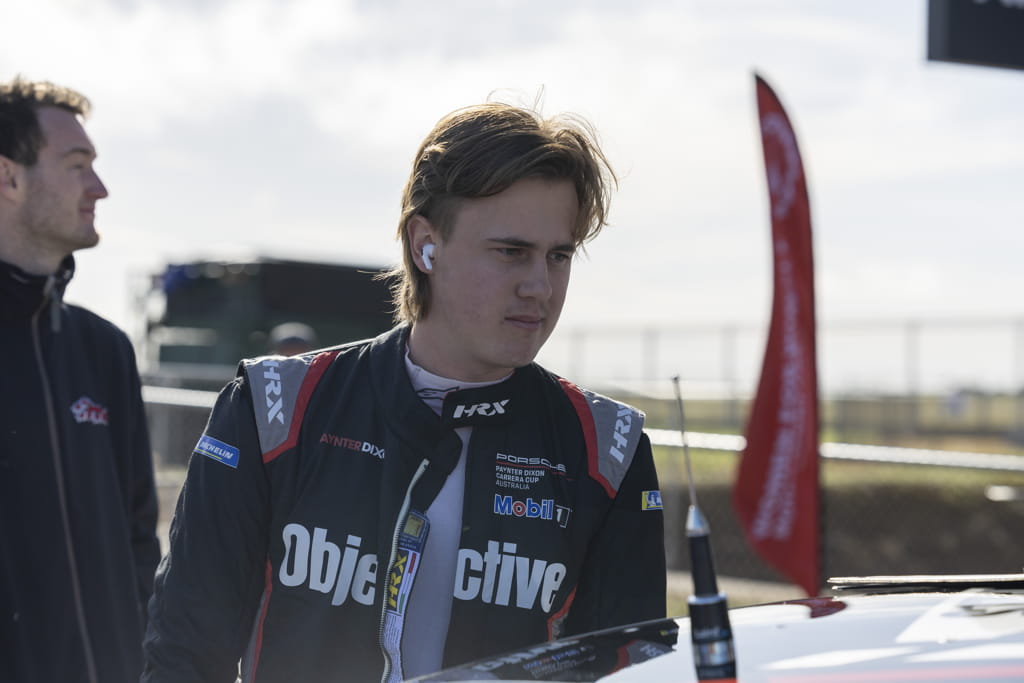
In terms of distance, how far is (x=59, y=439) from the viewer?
11.4ft

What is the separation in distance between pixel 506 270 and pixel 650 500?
573mm

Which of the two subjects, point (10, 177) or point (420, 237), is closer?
point (420, 237)

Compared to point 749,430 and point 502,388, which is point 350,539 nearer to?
point 502,388

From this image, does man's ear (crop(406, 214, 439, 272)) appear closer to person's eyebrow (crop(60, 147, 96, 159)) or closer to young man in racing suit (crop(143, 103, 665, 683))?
young man in racing suit (crop(143, 103, 665, 683))

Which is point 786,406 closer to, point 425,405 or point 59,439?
point 59,439

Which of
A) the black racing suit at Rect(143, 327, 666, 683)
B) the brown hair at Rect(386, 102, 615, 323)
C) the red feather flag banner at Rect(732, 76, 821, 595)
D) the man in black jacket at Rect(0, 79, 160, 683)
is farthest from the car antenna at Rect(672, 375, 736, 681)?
the red feather flag banner at Rect(732, 76, 821, 595)

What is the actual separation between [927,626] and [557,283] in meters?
0.97

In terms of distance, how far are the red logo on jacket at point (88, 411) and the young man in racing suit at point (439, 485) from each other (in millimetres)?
1438

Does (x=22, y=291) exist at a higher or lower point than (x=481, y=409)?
higher

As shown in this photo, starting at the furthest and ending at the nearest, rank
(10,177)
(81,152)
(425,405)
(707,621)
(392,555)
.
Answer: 1. (81,152)
2. (10,177)
3. (425,405)
4. (392,555)
5. (707,621)

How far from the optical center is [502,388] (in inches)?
91.9

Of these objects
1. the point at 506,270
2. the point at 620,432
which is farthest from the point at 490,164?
the point at 620,432

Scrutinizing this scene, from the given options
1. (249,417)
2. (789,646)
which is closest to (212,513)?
(249,417)

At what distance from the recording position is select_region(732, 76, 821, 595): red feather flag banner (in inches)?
213
